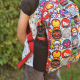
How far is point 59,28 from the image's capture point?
1214 mm

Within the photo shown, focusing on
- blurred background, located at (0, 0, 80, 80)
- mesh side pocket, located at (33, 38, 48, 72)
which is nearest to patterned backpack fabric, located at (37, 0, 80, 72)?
mesh side pocket, located at (33, 38, 48, 72)

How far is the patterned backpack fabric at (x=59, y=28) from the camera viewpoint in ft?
3.94

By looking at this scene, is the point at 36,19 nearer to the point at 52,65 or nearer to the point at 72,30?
the point at 72,30

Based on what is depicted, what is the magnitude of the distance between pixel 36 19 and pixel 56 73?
705mm

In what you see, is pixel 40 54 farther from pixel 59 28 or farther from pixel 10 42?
pixel 10 42

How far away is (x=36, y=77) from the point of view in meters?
1.41

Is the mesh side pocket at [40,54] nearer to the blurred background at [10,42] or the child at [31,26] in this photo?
the child at [31,26]

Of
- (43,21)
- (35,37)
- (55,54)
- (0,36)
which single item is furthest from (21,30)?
(0,36)

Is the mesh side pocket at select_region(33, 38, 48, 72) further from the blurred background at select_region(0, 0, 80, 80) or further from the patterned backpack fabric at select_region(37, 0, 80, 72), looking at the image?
the blurred background at select_region(0, 0, 80, 80)

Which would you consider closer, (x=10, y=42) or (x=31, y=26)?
(x=31, y=26)

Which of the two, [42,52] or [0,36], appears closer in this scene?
[42,52]

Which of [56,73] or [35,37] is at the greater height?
[35,37]

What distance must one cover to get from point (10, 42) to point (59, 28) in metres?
1.69

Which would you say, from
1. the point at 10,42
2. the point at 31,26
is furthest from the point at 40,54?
the point at 10,42
